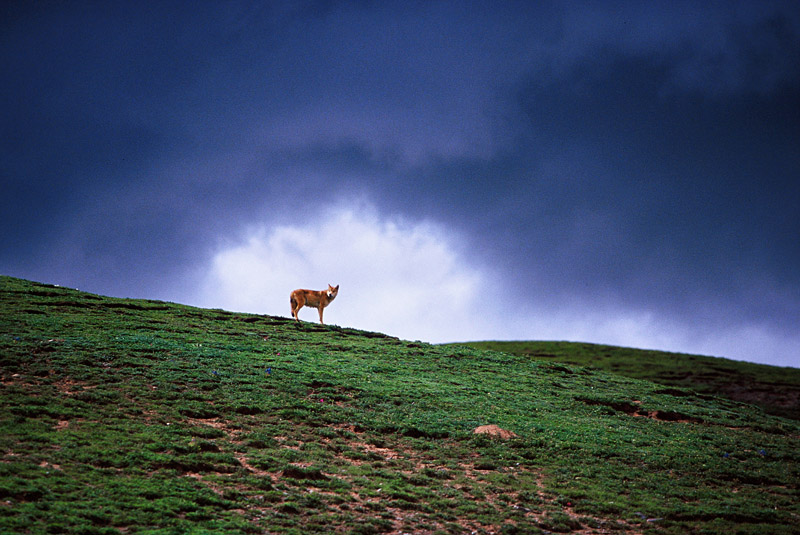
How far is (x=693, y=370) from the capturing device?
75.4 metres

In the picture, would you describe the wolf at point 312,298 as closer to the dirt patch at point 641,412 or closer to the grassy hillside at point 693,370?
the dirt patch at point 641,412

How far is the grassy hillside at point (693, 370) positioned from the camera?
64.0 m

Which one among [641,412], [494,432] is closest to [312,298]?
[494,432]

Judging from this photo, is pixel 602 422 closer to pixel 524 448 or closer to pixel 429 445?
pixel 524 448

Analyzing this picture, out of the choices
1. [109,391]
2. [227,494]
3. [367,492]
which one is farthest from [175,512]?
[109,391]

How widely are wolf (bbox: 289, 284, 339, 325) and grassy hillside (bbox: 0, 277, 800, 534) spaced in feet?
16.8

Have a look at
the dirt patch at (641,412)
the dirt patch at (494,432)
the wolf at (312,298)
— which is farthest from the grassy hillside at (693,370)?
the dirt patch at (494,432)

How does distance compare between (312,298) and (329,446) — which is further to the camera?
(312,298)

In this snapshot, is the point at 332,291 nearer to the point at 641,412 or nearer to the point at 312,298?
the point at 312,298

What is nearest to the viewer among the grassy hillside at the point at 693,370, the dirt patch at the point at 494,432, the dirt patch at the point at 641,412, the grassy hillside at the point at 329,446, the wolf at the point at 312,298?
the grassy hillside at the point at 329,446

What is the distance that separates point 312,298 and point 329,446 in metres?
20.7

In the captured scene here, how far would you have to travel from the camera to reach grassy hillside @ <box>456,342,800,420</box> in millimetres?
64000

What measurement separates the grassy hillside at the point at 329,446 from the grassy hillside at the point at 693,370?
121ft

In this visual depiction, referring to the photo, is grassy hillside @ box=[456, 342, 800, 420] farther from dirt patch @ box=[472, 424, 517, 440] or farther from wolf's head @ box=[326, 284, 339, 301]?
dirt patch @ box=[472, 424, 517, 440]
